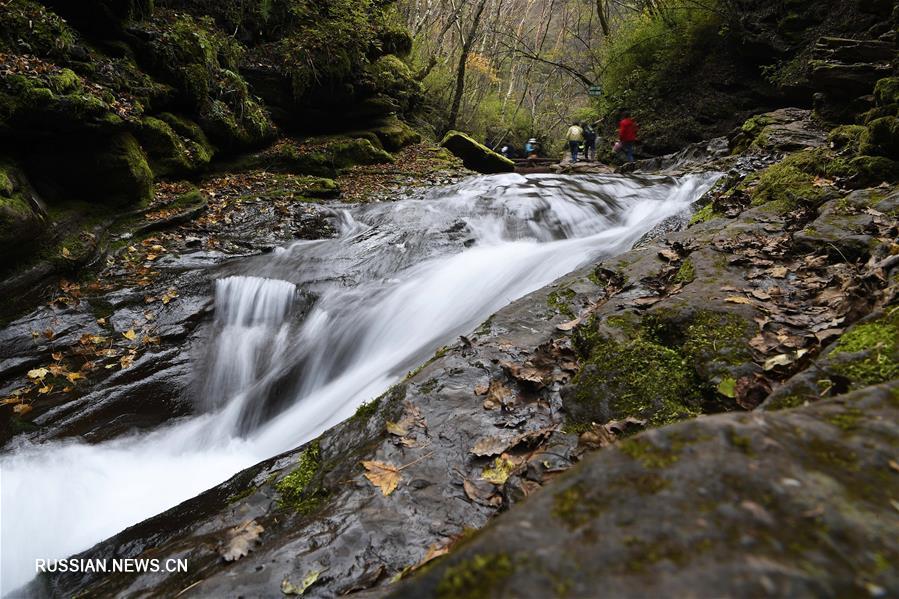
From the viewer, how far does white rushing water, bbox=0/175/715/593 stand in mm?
3635

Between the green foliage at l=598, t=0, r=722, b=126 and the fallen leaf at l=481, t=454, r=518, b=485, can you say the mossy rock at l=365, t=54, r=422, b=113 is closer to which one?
the green foliage at l=598, t=0, r=722, b=126

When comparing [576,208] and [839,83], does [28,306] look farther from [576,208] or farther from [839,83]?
[839,83]

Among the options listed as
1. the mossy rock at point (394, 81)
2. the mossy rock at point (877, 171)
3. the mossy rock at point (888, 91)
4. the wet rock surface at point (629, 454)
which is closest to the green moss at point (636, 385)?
the wet rock surface at point (629, 454)

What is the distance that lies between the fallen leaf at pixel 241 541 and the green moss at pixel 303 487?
0.20 meters

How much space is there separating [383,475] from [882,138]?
18.7ft

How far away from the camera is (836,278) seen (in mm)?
3029

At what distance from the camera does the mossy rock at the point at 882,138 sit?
449cm

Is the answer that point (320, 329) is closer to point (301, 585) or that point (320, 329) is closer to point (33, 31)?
point (301, 585)

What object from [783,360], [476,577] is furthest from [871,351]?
[476,577]

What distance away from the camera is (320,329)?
5.93 m

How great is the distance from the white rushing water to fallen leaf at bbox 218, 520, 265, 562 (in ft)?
5.16

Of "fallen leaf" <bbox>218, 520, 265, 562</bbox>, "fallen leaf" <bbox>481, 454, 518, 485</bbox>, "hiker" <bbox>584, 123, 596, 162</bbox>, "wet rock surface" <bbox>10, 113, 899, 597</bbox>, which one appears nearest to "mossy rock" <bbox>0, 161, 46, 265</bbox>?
"wet rock surface" <bbox>10, 113, 899, 597</bbox>

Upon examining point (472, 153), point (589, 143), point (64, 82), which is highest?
point (64, 82)

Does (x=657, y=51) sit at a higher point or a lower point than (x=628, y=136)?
higher
